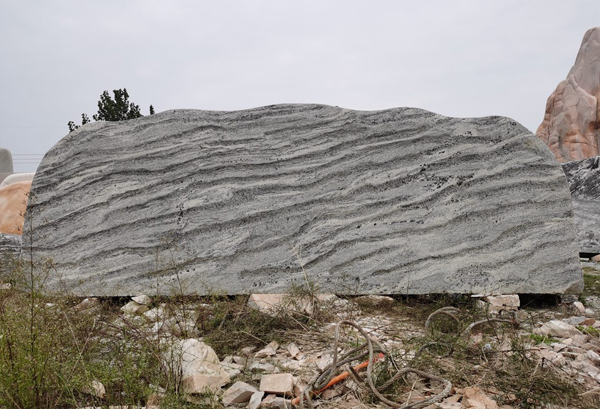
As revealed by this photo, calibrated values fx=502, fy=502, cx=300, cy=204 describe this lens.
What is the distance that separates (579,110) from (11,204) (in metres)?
13.8

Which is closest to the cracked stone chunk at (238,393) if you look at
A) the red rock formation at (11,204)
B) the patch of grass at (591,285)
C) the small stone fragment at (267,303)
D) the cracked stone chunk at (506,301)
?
the small stone fragment at (267,303)

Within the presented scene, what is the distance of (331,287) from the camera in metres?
3.74

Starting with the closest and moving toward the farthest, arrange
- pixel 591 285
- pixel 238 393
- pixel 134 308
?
pixel 238 393 < pixel 134 308 < pixel 591 285

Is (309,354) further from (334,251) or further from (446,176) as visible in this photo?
(446,176)

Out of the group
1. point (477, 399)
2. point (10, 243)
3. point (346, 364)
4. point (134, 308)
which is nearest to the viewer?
point (477, 399)

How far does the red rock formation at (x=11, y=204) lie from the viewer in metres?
6.32

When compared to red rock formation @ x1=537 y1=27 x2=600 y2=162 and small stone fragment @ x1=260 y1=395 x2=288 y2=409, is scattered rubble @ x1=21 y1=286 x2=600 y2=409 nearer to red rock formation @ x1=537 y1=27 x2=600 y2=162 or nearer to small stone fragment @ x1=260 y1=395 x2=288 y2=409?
small stone fragment @ x1=260 y1=395 x2=288 y2=409

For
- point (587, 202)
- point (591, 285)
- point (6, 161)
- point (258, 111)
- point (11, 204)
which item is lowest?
point (591, 285)

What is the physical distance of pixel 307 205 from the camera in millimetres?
3922

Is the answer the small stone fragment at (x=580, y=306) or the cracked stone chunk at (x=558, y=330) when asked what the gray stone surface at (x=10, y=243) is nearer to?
the cracked stone chunk at (x=558, y=330)

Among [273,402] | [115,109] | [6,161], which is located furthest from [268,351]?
[6,161]

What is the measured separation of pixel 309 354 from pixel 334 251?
1356mm

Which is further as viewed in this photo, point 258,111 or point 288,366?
point 258,111

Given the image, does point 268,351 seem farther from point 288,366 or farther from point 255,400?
point 255,400
